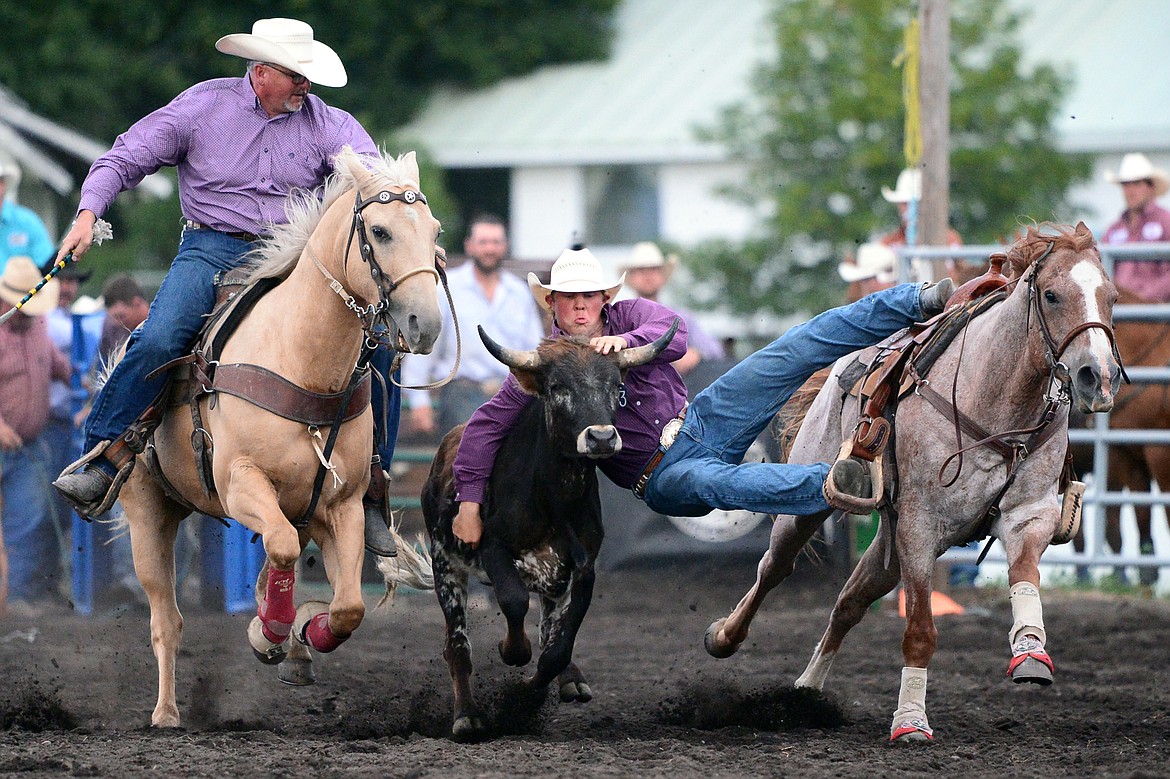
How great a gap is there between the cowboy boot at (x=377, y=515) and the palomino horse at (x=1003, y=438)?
1.98 m

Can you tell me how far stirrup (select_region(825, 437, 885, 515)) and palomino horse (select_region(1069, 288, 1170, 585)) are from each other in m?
4.27

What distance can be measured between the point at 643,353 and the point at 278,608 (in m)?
1.66

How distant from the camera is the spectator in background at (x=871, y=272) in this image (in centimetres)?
1046

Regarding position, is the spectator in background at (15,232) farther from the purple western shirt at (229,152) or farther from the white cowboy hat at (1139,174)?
the white cowboy hat at (1139,174)

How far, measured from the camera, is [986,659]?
8.13 meters

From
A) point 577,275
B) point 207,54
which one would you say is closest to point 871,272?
point 577,275

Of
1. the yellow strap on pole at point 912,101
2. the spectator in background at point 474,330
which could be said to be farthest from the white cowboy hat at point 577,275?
the yellow strap on pole at point 912,101

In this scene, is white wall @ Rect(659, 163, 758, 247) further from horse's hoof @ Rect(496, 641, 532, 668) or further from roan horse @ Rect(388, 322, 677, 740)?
horse's hoof @ Rect(496, 641, 532, 668)

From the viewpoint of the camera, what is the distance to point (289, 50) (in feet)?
19.9

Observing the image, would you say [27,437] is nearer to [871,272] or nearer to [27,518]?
[27,518]

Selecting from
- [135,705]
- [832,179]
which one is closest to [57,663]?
[135,705]

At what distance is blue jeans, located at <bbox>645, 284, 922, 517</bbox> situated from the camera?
5.84 meters

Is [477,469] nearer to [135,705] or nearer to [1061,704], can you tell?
[135,705]

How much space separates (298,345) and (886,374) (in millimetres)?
2205
